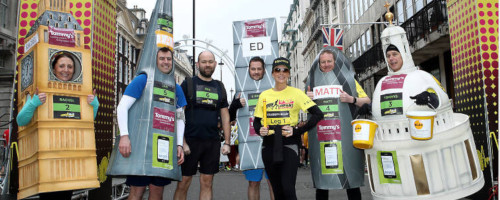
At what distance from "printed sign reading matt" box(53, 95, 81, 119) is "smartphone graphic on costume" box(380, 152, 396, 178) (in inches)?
124

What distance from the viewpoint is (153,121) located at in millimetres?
4250

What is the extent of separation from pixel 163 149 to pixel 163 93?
62 centimetres

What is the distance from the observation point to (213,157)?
491 cm

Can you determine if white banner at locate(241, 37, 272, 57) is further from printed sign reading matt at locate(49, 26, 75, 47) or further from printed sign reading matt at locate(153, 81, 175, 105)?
printed sign reading matt at locate(49, 26, 75, 47)

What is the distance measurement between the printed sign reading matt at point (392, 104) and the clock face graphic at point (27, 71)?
11.9 feet

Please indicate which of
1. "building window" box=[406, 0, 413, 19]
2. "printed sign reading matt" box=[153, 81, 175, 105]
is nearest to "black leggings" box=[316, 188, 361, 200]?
"printed sign reading matt" box=[153, 81, 175, 105]

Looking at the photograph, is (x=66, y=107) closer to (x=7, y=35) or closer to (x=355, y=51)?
(x=7, y=35)

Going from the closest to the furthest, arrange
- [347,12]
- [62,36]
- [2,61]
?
[62,36] < [2,61] < [347,12]

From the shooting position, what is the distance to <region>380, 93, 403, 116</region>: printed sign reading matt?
4.20 m

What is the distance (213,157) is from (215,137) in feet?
0.83

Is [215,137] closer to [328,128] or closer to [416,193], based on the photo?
[328,128]

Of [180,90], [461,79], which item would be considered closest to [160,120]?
[180,90]

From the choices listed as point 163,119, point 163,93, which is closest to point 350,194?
point 163,119

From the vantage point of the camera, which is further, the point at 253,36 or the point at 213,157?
the point at 253,36
